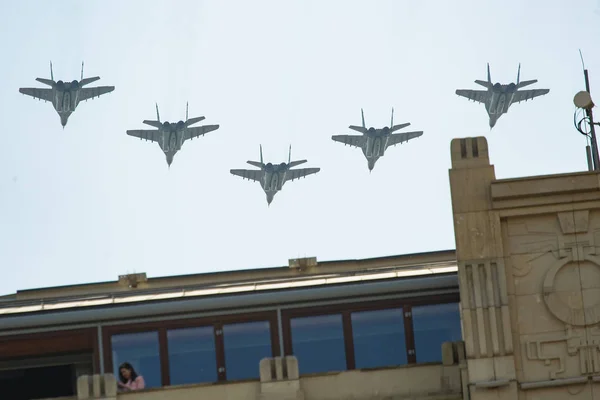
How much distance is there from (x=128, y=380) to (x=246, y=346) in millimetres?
3288

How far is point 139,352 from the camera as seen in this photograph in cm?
3425

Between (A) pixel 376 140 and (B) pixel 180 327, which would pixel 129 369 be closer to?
(B) pixel 180 327

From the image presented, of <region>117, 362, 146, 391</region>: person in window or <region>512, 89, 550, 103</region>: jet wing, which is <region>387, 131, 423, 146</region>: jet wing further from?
<region>117, 362, 146, 391</region>: person in window

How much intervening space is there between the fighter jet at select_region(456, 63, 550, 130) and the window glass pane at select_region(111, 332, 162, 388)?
262 ft

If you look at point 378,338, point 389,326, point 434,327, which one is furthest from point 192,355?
point 434,327

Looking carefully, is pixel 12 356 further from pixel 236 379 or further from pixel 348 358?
pixel 348 358

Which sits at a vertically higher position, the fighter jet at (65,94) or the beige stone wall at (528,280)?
the fighter jet at (65,94)

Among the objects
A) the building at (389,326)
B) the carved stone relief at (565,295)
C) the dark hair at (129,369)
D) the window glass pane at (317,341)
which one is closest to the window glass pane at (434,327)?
the building at (389,326)

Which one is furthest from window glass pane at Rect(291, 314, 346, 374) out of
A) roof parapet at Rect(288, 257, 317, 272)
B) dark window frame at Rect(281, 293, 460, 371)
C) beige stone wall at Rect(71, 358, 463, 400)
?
roof parapet at Rect(288, 257, 317, 272)

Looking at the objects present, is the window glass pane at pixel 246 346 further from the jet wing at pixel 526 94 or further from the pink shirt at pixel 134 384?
the jet wing at pixel 526 94

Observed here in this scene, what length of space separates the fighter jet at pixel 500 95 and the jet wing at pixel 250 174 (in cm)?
2056

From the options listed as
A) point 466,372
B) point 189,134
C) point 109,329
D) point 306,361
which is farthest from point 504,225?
point 189,134

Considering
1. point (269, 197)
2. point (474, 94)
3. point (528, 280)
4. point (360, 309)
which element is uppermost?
point (474, 94)

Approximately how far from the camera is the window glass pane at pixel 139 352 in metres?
34.2
